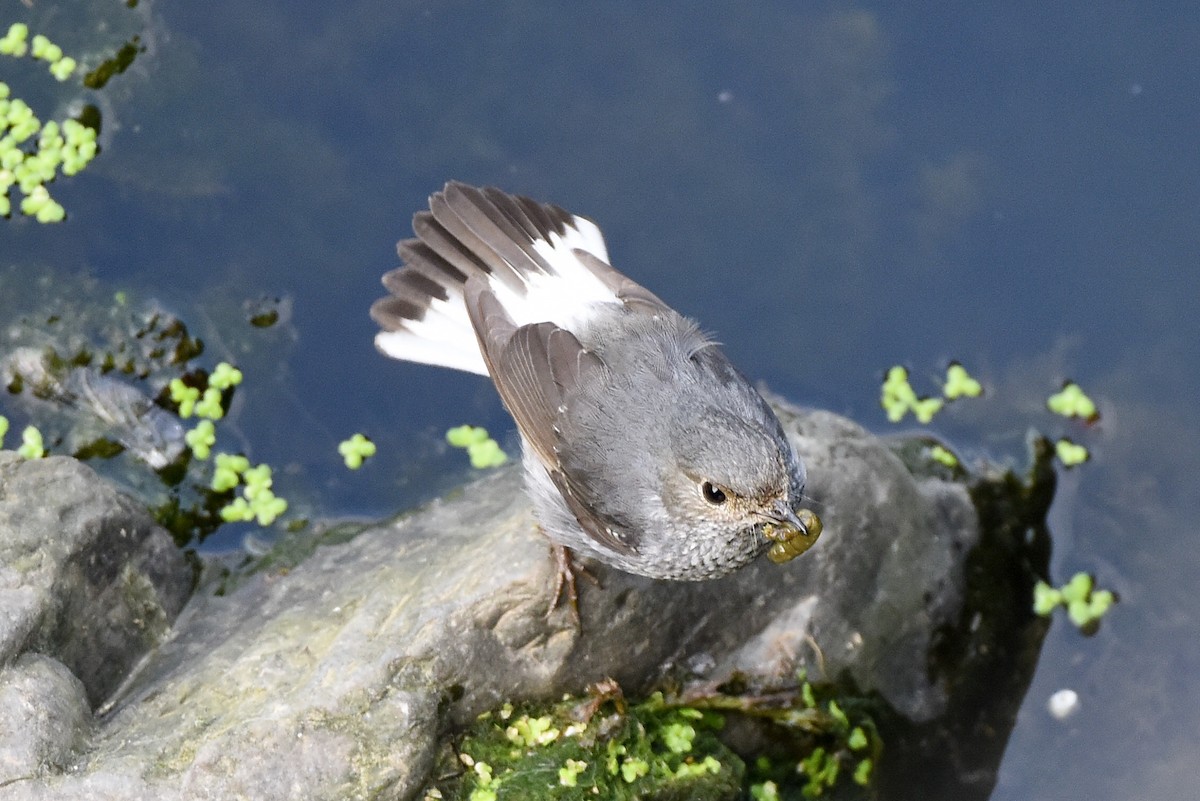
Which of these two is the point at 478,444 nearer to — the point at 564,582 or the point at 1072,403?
the point at 564,582

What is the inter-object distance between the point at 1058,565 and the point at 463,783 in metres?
3.30

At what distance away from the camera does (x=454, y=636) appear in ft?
15.2

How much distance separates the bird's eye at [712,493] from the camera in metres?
4.36

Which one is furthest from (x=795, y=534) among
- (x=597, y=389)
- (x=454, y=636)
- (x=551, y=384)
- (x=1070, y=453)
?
(x=1070, y=453)

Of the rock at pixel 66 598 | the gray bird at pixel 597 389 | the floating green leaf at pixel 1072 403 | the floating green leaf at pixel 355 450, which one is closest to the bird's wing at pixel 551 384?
the gray bird at pixel 597 389

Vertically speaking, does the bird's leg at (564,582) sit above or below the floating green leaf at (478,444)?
below

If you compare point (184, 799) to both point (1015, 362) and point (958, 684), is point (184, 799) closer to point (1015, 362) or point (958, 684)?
point (958, 684)

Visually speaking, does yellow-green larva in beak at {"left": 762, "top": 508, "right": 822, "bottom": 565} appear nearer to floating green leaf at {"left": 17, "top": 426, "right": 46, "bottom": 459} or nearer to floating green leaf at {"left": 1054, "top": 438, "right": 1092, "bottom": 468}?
floating green leaf at {"left": 1054, "top": 438, "right": 1092, "bottom": 468}

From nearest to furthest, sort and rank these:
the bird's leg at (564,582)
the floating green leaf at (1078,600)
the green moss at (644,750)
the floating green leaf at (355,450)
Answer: the green moss at (644,750)
the bird's leg at (564,582)
the floating green leaf at (355,450)
the floating green leaf at (1078,600)

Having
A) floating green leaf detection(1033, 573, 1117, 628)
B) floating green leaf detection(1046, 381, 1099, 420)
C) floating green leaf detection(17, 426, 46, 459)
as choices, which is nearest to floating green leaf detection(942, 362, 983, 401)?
floating green leaf detection(1046, 381, 1099, 420)

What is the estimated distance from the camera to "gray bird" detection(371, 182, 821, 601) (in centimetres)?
439

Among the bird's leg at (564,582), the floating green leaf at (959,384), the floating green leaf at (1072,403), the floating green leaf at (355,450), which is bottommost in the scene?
the bird's leg at (564,582)

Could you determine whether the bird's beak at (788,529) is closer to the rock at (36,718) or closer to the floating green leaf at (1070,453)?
the floating green leaf at (1070,453)

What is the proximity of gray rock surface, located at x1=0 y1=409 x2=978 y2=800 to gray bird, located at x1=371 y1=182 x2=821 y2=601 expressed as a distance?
1.23 feet
